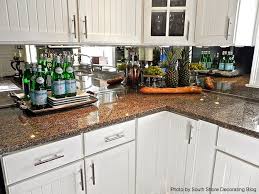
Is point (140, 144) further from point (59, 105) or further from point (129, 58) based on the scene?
point (129, 58)

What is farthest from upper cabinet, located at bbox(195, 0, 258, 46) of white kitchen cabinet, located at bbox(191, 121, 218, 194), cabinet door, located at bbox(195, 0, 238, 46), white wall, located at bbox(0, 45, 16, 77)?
white wall, located at bbox(0, 45, 16, 77)

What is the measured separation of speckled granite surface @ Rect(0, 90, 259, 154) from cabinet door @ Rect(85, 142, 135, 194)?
0.19m

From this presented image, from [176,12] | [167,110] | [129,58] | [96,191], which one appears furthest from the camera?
[129,58]

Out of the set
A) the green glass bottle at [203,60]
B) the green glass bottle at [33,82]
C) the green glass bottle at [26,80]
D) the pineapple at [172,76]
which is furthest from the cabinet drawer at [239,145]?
the green glass bottle at [26,80]

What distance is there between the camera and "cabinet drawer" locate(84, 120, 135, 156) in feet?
3.59

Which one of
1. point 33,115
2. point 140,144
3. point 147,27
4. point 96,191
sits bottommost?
point 96,191

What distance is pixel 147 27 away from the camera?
163 centimetres

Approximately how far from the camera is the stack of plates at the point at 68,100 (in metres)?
1.25

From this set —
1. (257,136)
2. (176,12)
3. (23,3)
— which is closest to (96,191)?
(257,136)

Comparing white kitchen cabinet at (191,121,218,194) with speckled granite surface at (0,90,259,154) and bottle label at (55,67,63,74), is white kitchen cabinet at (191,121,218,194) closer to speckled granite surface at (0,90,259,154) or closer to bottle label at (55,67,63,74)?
speckled granite surface at (0,90,259,154)

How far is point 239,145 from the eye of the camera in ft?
3.54

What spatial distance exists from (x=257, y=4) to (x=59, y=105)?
149 centimetres

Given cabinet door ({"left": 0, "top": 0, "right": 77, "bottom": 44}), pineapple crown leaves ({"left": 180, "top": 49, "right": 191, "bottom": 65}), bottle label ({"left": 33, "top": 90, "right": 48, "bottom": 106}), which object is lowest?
bottle label ({"left": 33, "top": 90, "right": 48, "bottom": 106})

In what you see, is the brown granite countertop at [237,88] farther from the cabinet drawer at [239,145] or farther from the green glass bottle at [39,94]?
the green glass bottle at [39,94]
